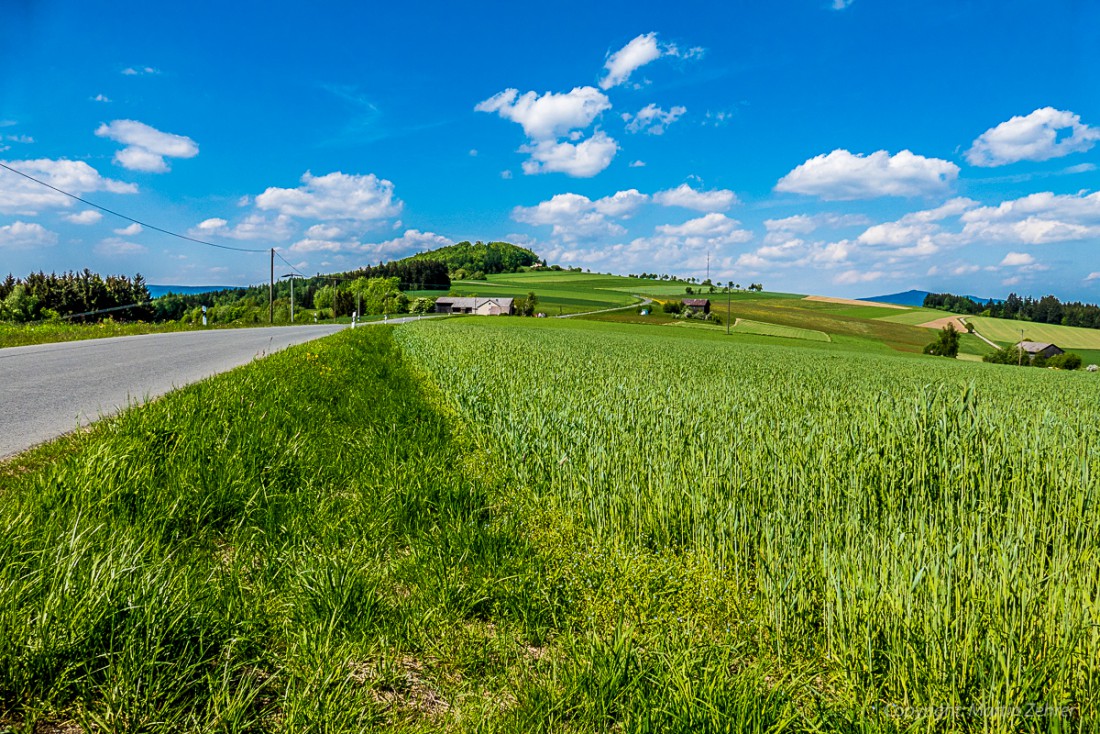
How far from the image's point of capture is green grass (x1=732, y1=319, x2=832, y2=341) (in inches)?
3474

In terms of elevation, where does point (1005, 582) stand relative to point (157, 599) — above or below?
above

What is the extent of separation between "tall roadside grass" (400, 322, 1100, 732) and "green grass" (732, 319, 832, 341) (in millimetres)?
87762

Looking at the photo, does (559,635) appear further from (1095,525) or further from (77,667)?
(1095,525)

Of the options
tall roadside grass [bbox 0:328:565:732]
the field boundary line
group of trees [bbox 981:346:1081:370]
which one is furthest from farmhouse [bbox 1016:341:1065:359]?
tall roadside grass [bbox 0:328:565:732]

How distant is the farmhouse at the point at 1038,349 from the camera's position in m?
84.9

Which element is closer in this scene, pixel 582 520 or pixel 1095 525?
pixel 1095 525

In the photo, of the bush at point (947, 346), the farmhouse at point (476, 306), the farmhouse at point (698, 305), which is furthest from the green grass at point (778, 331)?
the farmhouse at point (476, 306)

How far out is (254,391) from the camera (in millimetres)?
7855

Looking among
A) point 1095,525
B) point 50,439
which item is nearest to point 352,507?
point 50,439

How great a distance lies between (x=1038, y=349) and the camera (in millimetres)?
85562

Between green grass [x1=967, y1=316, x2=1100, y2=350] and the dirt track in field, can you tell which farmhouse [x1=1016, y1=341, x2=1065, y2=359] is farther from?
the dirt track in field

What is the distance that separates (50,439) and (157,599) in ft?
17.8

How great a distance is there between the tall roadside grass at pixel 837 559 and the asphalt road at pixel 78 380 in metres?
5.64

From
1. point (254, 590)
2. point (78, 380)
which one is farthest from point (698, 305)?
point (254, 590)
